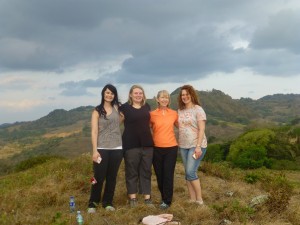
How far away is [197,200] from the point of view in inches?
262

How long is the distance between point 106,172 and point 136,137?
792 millimetres

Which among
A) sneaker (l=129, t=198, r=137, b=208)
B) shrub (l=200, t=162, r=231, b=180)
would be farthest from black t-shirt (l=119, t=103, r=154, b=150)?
shrub (l=200, t=162, r=231, b=180)

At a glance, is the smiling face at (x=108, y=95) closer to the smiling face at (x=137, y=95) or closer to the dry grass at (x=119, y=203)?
the smiling face at (x=137, y=95)

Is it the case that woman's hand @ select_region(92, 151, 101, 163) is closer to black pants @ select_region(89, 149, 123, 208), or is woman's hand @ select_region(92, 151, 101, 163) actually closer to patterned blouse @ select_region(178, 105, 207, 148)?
black pants @ select_region(89, 149, 123, 208)

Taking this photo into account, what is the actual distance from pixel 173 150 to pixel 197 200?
1078mm

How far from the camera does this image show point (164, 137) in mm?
6277

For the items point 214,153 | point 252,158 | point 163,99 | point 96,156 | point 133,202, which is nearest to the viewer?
point 96,156

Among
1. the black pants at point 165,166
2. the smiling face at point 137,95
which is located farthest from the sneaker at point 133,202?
the smiling face at point 137,95

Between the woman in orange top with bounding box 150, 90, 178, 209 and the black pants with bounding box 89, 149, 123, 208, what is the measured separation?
66 cm

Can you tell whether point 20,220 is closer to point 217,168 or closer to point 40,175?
point 40,175

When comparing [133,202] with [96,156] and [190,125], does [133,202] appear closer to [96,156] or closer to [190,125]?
[96,156]

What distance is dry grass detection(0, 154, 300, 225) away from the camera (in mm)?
5762

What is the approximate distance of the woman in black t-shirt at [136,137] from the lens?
20.1 ft

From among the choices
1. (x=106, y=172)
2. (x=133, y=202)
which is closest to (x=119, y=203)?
(x=133, y=202)
